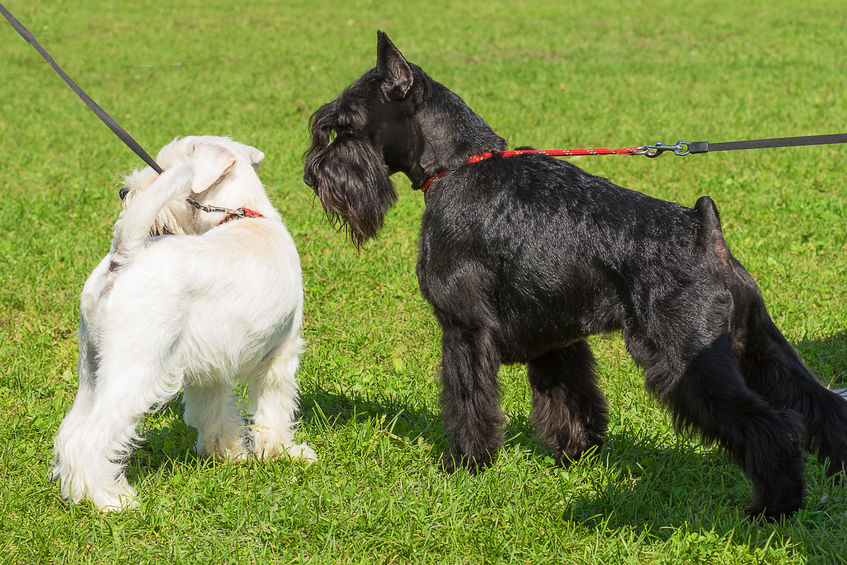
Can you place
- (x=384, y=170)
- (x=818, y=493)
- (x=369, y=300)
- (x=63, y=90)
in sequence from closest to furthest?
(x=818, y=493), (x=384, y=170), (x=369, y=300), (x=63, y=90)

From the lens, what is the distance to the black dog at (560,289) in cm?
333

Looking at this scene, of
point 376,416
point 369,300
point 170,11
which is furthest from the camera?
point 170,11

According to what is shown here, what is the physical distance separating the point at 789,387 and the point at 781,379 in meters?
0.05

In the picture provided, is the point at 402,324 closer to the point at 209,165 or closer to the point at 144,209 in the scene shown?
the point at 209,165

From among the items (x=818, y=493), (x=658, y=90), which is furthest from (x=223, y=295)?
(x=658, y=90)

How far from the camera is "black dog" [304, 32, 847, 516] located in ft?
10.9

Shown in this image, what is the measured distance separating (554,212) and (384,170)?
3.26ft

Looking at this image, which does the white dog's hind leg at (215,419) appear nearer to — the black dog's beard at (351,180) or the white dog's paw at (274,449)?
the white dog's paw at (274,449)

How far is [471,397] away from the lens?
3.89 meters

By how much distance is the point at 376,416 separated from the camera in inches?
183

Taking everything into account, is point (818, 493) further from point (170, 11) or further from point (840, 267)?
point (170, 11)

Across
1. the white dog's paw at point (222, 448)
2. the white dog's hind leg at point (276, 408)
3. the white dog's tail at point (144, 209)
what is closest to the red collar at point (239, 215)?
the white dog's tail at point (144, 209)

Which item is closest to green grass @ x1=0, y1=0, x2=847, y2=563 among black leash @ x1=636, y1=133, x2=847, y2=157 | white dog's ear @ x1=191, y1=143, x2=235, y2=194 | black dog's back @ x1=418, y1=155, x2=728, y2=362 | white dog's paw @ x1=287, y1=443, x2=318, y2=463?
white dog's paw @ x1=287, y1=443, x2=318, y2=463

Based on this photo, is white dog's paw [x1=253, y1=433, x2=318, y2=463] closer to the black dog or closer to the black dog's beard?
the black dog
